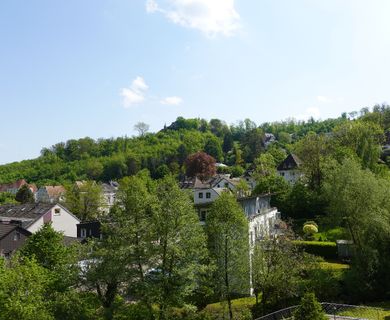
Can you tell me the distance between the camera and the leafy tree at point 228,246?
2456 centimetres

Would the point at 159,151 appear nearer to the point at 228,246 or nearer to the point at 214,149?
the point at 214,149

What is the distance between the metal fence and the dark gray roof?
34.0 meters

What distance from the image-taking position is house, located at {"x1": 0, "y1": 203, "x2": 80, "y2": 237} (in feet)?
161

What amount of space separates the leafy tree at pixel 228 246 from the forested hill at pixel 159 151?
3161 inches

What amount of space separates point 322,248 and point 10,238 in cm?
2899

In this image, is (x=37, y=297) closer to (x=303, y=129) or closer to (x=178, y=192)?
(x=178, y=192)

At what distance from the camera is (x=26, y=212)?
52625 millimetres

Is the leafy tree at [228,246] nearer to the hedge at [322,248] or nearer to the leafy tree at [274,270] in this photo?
the leafy tree at [274,270]

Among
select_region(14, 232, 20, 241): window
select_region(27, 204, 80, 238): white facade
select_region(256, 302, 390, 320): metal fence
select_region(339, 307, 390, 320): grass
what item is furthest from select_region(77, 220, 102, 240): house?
select_region(339, 307, 390, 320): grass

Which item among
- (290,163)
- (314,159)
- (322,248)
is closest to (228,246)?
(322,248)

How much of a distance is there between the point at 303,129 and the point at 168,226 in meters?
158

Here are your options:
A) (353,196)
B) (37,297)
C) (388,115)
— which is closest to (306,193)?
(353,196)

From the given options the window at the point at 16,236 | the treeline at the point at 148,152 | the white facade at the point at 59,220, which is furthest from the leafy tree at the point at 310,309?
the treeline at the point at 148,152

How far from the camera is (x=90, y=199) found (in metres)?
65.8
